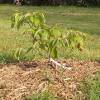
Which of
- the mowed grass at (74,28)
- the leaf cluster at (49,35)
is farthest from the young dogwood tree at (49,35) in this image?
the mowed grass at (74,28)

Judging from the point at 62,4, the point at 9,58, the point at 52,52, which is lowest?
the point at 62,4

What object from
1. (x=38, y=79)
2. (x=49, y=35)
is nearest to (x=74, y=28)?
(x=49, y=35)

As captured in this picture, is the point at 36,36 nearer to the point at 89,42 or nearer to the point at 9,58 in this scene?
the point at 9,58

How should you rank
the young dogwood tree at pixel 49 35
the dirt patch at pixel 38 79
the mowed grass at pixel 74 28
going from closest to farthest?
the dirt patch at pixel 38 79, the young dogwood tree at pixel 49 35, the mowed grass at pixel 74 28

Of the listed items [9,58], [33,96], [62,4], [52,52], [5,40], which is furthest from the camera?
[62,4]

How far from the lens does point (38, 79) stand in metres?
6.14

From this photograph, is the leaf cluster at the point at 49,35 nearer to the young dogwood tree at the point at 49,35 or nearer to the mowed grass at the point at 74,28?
the young dogwood tree at the point at 49,35

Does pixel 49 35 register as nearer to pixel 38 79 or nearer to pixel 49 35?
pixel 49 35

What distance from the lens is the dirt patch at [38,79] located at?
19.1 ft

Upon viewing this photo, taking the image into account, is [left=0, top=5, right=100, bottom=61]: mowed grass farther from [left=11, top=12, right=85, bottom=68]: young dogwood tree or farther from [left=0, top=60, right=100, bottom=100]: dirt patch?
[left=11, top=12, right=85, bottom=68]: young dogwood tree

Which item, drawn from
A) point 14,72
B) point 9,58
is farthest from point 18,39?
point 14,72

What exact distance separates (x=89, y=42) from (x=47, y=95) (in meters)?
7.94

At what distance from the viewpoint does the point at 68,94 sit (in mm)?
5809

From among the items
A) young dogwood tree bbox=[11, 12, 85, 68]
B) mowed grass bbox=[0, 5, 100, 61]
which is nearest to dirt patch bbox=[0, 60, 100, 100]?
young dogwood tree bbox=[11, 12, 85, 68]
